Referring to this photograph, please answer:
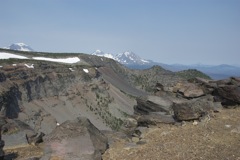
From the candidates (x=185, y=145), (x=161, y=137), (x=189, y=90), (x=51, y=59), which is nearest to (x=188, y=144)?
(x=185, y=145)

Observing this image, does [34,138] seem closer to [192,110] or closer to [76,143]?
[76,143]

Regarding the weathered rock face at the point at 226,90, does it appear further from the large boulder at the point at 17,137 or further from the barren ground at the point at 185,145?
the large boulder at the point at 17,137

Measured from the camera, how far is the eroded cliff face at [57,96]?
8850 centimetres

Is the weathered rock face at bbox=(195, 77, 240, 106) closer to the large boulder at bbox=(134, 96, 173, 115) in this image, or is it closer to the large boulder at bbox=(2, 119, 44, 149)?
the large boulder at bbox=(134, 96, 173, 115)

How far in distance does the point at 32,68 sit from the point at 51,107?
13.8m

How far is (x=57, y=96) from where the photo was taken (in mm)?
107312

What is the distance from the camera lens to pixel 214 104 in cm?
2623

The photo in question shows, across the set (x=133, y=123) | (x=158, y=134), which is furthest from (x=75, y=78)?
(x=158, y=134)

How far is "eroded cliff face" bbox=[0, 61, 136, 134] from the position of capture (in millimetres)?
88500

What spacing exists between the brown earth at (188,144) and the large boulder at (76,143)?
0.85 metres

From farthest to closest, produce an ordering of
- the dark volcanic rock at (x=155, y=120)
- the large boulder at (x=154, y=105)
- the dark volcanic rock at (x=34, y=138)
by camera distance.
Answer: the large boulder at (x=154, y=105), the dark volcanic rock at (x=155, y=120), the dark volcanic rock at (x=34, y=138)

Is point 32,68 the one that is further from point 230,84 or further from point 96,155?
point 96,155

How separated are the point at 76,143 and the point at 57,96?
3605 inches

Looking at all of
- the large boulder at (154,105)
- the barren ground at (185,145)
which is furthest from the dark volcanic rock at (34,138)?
the large boulder at (154,105)
